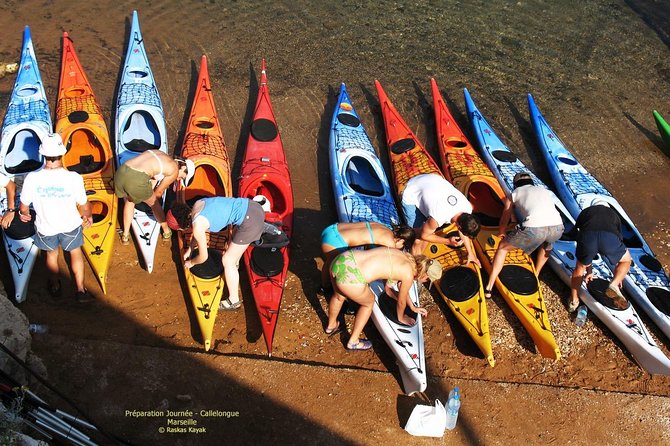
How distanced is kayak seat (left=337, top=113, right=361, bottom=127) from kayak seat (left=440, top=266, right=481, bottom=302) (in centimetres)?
304

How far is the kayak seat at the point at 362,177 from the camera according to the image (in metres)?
7.84

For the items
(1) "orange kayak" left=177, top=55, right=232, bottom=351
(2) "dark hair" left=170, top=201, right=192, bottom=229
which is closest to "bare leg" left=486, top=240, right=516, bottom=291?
(1) "orange kayak" left=177, top=55, right=232, bottom=351

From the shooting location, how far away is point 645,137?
9.89m

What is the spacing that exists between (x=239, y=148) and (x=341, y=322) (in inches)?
140

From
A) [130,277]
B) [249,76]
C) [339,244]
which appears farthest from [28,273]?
[249,76]

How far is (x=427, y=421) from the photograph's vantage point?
5.30m

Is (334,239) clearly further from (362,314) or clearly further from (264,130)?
(264,130)

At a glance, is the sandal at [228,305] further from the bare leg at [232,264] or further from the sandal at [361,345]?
the sandal at [361,345]

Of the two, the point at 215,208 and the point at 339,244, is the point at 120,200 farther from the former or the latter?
the point at 339,244

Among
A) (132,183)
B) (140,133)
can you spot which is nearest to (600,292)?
(132,183)

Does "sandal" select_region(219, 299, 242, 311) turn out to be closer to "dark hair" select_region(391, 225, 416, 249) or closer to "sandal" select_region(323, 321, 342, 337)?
"sandal" select_region(323, 321, 342, 337)

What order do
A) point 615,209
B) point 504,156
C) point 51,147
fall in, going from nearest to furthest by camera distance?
point 51,147 → point 615,209 → point 504,156

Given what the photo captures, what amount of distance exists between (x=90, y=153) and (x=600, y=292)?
644 cm

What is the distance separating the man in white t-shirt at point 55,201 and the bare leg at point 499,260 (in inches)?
165
